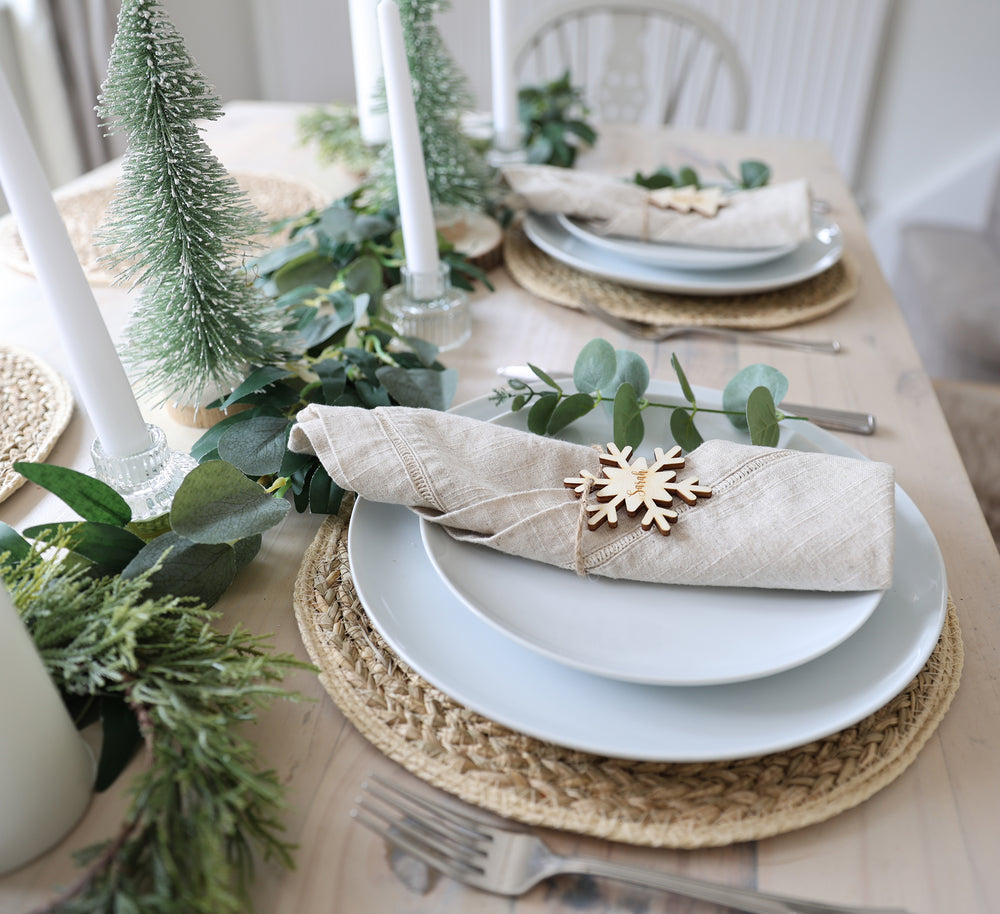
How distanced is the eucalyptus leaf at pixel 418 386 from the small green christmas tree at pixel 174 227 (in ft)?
0.33

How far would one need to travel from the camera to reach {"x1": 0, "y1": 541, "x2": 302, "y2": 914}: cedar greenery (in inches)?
11.8

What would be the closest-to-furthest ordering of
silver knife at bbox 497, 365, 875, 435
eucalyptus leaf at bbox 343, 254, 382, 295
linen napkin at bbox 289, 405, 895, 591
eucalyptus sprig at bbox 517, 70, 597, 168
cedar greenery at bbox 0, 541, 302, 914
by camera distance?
cedar greenery at bbox 0, 541, 302, 914 < linen napkin at bbox 289, 405, 895, 591 < silver knife at bbox 497, 365, 875, 435 < eucalyptus leaf at bbox 343, 254, 382, 295 < eucalyptus sprig at bbox 517, 70, 597, 168

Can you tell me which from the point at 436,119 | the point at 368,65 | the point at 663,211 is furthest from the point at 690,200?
the point at 368,65

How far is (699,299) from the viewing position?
0.84 m

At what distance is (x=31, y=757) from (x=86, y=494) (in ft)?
0.58

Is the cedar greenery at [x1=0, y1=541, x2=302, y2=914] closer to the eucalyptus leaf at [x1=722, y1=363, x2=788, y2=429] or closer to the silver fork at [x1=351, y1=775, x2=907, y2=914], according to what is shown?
the silver fork at [x1=351, y1=775, x2=907, y2=914]

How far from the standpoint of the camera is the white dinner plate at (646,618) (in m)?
0.40

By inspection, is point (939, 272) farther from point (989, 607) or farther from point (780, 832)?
point (780, 832)

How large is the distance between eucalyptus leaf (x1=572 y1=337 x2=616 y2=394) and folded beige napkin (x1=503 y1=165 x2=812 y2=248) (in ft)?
1.06

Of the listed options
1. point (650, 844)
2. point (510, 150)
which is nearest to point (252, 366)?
point (650, 844)

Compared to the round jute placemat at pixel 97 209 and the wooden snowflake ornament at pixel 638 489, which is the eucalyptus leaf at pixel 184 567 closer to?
the wooden snowflake ornament at pixel 638 489

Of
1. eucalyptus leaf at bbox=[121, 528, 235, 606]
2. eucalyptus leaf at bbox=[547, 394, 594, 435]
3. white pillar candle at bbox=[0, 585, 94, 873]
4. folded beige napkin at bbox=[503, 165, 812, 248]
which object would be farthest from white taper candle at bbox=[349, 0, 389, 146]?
white pillar candle at bbox=[0, 585, 94, 873]

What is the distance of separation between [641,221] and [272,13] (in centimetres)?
241

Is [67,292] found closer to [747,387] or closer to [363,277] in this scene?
[363,277]
